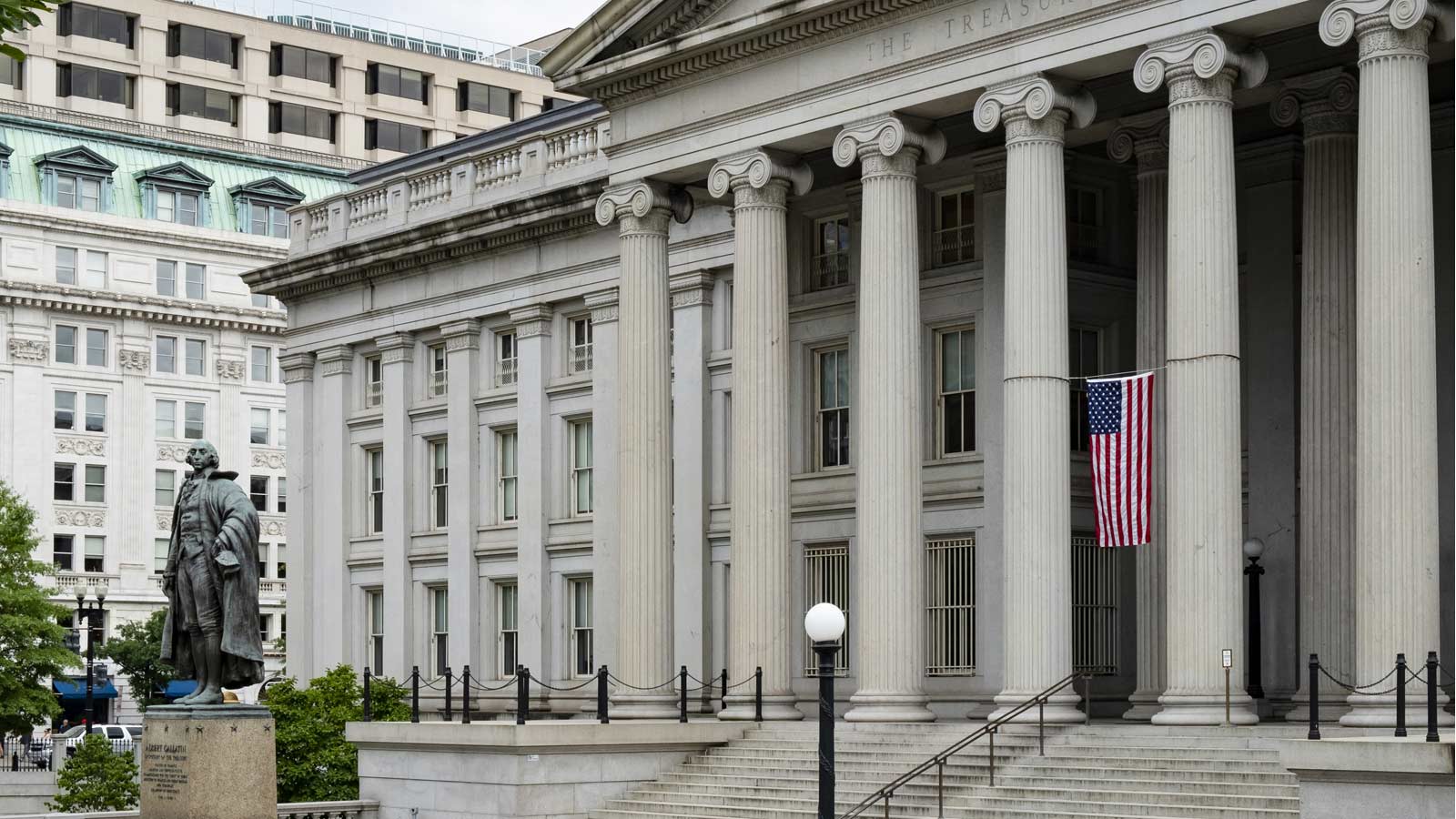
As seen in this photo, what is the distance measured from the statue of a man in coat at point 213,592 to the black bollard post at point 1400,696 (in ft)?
41.2

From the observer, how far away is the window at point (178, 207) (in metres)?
94.6

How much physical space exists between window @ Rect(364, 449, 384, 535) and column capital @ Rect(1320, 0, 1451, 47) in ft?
98.8

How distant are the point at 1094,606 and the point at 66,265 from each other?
65296 mm

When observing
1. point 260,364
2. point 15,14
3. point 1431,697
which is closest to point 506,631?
point 1431,697

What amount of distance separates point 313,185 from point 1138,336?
2786 inches

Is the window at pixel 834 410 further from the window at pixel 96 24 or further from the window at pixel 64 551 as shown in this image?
the window at pixel 96 24

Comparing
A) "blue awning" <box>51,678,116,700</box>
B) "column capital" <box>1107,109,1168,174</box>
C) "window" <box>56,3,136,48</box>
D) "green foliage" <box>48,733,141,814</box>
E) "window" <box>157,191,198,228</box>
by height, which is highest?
"window" <box>56,3,136,48</box>

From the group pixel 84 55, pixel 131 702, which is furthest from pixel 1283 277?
pixel 84 55

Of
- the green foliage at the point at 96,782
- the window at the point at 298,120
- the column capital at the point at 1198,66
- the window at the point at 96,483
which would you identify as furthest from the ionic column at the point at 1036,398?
the window at the point at 298,120

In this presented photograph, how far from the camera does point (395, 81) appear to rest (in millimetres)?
109250

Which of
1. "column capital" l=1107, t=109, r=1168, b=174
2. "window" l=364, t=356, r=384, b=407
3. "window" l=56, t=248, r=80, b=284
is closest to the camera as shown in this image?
"column capital" l=1107, t=109, r=1168, b=174

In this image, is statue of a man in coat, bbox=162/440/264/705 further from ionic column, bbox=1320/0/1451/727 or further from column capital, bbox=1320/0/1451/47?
column capital, bbox=1320/0/1451/47

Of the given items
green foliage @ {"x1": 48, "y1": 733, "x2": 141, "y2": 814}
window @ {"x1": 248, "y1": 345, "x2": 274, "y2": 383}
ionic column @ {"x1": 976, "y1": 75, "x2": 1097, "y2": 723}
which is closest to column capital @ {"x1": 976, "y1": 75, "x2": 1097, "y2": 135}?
ionic column @ {"x1": 976, "y1": 75, "x2": 1097, "y2": 723}

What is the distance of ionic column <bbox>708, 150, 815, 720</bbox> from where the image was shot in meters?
34.6
